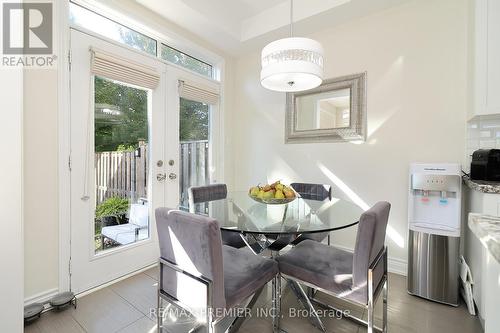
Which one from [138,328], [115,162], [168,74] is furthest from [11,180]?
[168,74]

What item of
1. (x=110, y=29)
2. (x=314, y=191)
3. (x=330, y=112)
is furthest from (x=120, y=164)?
(x=330, y=112)

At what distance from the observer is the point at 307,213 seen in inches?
72.1

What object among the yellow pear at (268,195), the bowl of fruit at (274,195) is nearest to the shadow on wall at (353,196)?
the bowl of fruit at (274,195)

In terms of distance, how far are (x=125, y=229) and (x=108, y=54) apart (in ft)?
5.67

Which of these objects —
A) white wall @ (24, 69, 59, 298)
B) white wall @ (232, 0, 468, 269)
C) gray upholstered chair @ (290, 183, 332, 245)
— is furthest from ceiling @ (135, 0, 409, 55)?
gray upholstered chair @ (290, 183, 332, 245)

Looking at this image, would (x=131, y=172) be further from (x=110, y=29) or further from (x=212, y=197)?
(x=110, y=29)

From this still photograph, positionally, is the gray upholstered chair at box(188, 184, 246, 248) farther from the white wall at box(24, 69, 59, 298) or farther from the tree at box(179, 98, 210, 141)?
the white wall at box(24, 69, 59, 298)

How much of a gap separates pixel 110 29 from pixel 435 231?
3.50 m

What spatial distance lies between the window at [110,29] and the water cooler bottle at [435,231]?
301cm

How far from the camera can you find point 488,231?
0.60m

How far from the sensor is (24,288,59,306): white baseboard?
1.80 metres

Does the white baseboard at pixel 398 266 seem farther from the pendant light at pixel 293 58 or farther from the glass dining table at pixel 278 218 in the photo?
the pendant light at pixel 293 58

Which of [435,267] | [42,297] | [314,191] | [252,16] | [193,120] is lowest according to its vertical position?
[42,297]

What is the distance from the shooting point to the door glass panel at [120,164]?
2254mm
